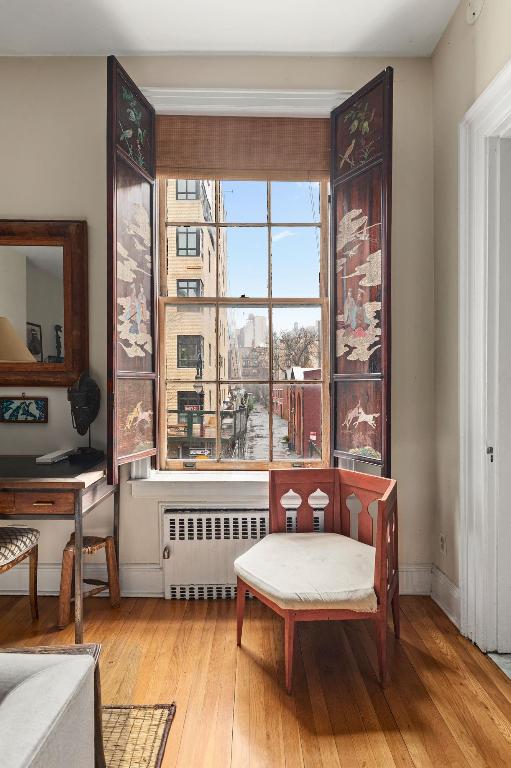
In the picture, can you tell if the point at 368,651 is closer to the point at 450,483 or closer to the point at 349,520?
the point at 349,520

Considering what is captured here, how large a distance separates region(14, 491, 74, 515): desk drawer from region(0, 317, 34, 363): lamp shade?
2.66 feet

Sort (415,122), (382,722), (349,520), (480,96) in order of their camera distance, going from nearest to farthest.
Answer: (382,722) < (480,96) < (349,520) < (415,122)

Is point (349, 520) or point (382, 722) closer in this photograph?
point (382, 722)

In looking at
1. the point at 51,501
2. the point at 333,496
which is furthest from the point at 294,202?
the point at 51,501

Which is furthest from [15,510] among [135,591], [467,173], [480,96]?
[480,96]

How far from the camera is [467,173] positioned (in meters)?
2.34

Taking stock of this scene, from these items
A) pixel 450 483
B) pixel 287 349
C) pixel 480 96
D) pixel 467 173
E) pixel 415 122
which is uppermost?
pixel 415 122

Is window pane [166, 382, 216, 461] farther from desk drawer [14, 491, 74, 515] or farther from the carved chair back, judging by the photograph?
desk drawer [14, 491, 74, 515]

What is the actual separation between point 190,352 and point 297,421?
736 mm

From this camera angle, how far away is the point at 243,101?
2789 millimetres

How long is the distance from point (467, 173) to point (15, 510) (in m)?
2.54

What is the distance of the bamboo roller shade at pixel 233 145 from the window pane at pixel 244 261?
34 cm

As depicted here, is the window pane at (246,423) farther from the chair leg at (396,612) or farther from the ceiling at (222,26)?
the ceiling at (222,26)

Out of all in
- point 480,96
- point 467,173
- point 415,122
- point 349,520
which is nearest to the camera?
point 480,96
